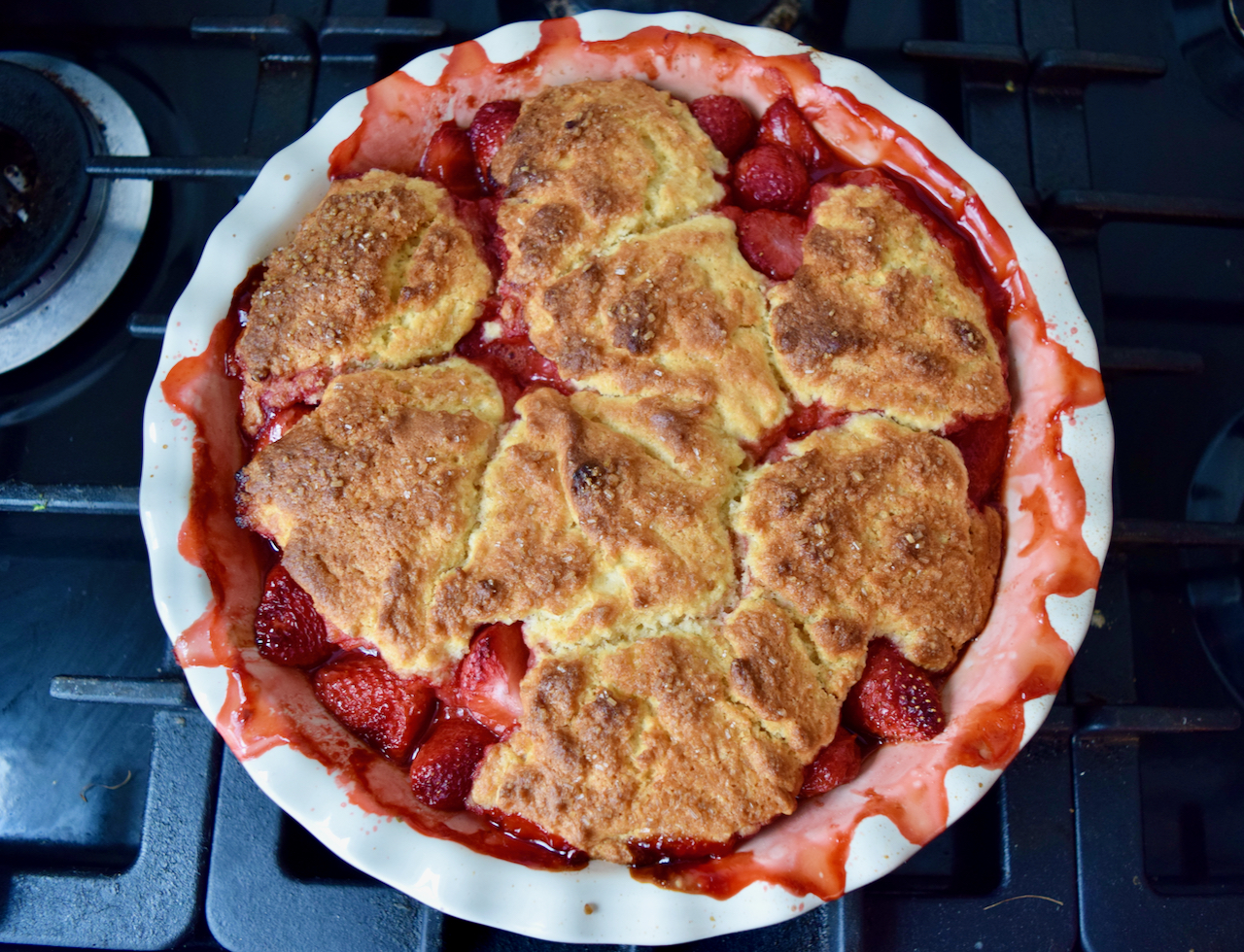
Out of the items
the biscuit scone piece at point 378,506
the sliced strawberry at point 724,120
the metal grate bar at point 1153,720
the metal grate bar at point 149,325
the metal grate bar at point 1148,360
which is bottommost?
the metal grate bar at point 1153,720

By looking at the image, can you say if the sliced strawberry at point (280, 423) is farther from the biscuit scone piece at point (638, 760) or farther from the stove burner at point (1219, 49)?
the stove burner at point (1219, 49)

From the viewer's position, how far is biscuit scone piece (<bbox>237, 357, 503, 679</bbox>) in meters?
1.38

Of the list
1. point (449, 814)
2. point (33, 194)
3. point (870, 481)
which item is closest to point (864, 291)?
point (870, 481)

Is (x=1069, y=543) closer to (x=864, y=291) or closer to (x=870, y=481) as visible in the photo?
(x=870, y=481)

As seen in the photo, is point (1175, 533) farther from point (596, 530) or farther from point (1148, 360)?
point (596, 530)

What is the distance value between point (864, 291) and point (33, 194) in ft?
5.67

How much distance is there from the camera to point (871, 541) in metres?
1.43

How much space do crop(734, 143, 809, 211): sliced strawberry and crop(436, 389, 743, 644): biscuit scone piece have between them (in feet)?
1.50

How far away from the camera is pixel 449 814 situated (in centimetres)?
140

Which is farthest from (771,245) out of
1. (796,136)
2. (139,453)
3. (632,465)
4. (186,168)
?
(139,453)

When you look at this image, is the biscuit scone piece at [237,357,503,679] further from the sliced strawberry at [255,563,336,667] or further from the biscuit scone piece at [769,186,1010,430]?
the biscuit scone piece at [769,186,1010,430]

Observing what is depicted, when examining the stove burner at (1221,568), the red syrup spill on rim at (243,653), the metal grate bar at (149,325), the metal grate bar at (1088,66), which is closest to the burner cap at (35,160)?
the metal grate bar at (149,325)

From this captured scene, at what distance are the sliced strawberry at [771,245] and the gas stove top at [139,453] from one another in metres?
0.56

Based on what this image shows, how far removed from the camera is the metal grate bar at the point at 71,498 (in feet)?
5.24
